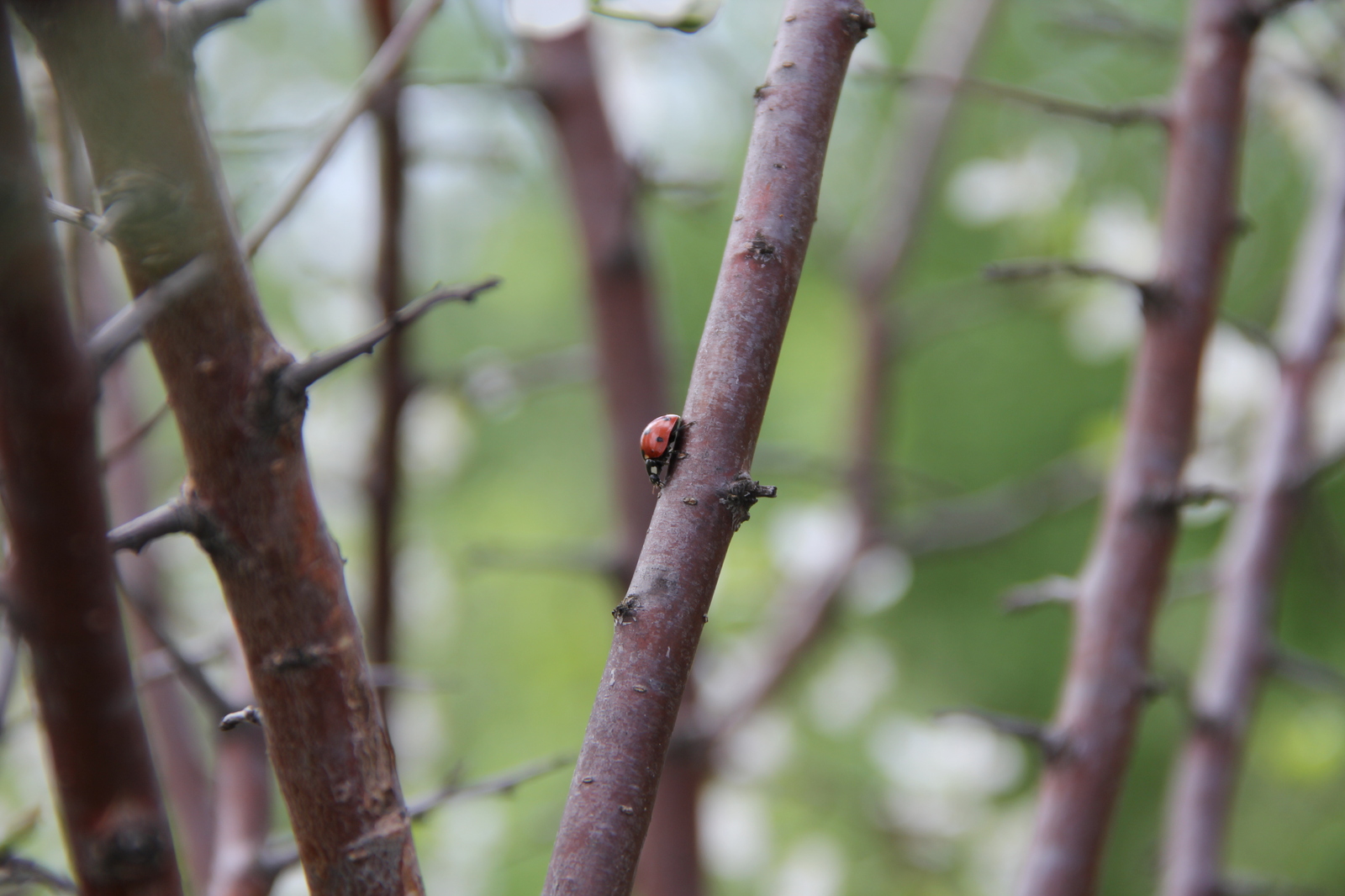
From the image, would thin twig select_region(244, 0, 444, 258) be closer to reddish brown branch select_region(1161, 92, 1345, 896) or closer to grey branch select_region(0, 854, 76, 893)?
grey branch select_region(0, 854, 76, 893)

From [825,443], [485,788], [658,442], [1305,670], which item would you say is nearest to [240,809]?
[485,788]

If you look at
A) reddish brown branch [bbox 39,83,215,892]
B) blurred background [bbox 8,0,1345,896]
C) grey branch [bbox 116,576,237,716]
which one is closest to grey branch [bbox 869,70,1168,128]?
blurred background [bbox 8,0,1345,896]

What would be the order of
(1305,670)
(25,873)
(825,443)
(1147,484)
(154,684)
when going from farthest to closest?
(825,443), (154,684), (1305,670), (1147,484), (25,873)

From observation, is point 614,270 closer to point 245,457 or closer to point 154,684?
point 154,684

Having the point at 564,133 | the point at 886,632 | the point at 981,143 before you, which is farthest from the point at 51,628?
the point at 981,143

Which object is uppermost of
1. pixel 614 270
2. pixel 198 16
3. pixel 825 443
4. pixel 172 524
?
pixel 825 443

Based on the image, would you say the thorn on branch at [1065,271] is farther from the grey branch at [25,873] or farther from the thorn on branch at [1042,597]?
the grey branch at [25,873]
